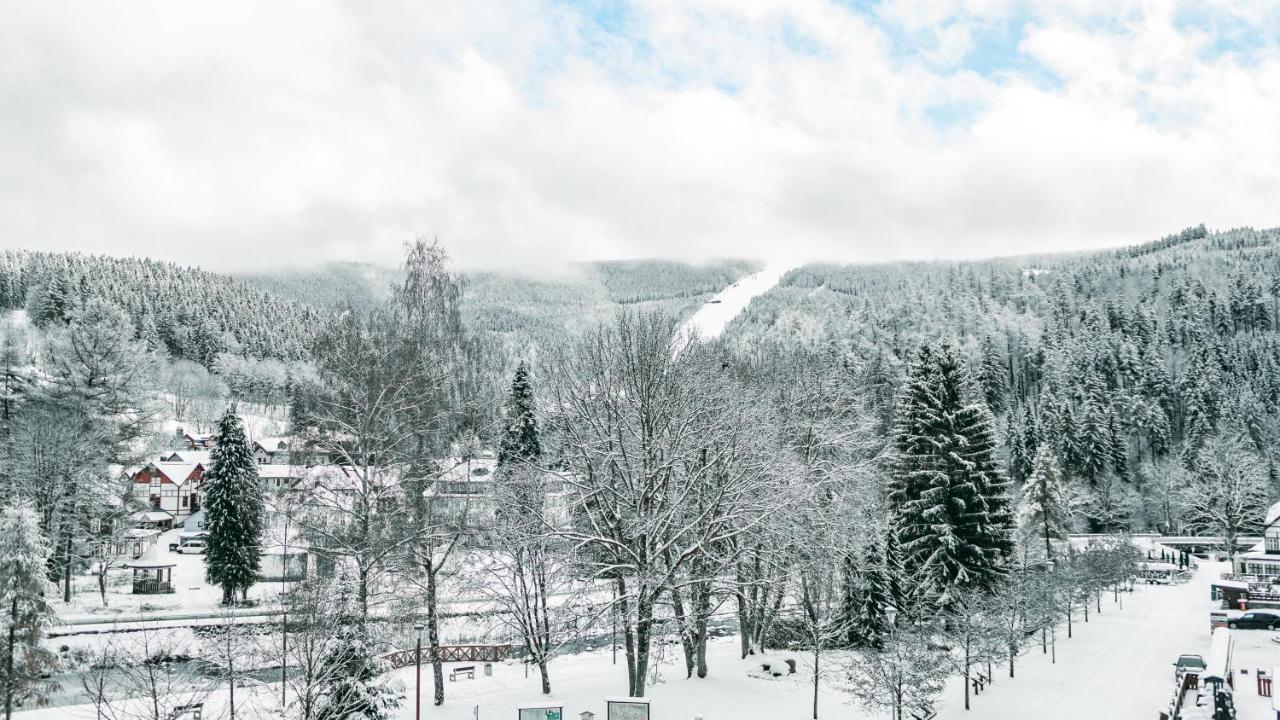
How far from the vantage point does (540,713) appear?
19938 mm

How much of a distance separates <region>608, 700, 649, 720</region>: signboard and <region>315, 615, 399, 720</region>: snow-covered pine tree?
6301 mm

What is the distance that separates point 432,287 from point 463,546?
1059cm

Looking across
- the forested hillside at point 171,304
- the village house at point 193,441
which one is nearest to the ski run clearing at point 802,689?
the village house at point 193,441

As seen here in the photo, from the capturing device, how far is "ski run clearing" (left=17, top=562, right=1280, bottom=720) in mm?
24516

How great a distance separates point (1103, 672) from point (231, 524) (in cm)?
4309

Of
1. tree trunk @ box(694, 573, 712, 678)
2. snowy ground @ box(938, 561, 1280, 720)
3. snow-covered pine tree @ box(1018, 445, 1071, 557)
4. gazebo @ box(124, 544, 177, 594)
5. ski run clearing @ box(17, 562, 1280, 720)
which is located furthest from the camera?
snow-covered pine tree @ box(1018, 445, 1071, 557)

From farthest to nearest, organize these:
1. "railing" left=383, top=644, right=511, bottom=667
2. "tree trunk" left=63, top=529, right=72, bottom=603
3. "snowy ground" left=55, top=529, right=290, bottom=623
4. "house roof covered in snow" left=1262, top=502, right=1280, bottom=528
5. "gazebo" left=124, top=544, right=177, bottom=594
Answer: "house roof covered in snow" left=1262, top=502, right=1280, bottom=528 < "gazebo" left=124, top=544, right=177, bottom=594 < "snowy ground" left=55, top=529, right=290, bottom=623 < "tree trunk" left=63, top=529, right=72, bottom=603 < "railing" left=383, top=644, right=511, bottom=667

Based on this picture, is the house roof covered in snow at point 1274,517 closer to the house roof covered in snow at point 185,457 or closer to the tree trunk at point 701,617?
the tree trunk at point 701,617

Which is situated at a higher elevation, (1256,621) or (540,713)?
(540,713)

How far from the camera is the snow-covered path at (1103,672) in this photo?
2700 centimetres

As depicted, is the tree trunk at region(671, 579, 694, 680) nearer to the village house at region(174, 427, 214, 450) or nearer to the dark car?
the dark car

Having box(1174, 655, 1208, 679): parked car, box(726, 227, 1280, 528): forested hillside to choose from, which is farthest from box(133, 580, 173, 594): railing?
box(1174, 655, 1208, 679): parked car

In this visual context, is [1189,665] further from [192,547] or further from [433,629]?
[192,547]

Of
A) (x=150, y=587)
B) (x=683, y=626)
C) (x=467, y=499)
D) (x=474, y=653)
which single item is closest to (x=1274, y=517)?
(x=683, y=626)
